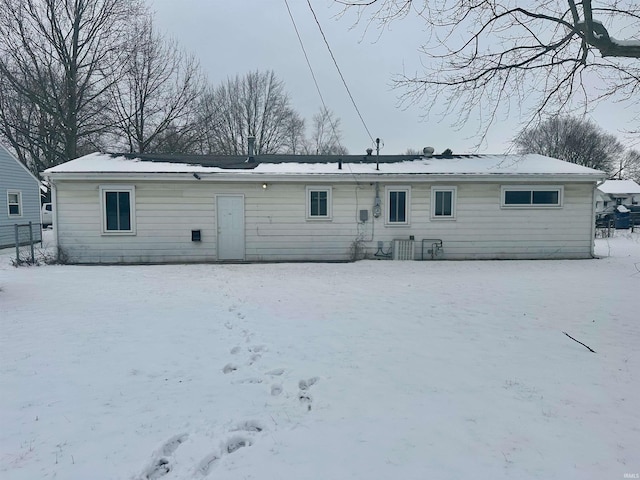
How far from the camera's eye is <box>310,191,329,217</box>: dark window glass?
12.0m

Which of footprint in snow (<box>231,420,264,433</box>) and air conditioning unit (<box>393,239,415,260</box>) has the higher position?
air conditioning unit (<box>393,239,415,260</box>)

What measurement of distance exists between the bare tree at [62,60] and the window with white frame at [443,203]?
57.6 ft

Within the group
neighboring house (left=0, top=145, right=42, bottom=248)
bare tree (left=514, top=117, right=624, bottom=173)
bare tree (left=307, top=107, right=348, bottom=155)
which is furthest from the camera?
bare tree (left=514, top=117, right=624, bottom=173)

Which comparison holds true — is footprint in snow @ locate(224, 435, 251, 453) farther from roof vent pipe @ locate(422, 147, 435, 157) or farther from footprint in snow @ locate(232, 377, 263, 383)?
roof vent pipe @ locate(422, 147, 435, 157)

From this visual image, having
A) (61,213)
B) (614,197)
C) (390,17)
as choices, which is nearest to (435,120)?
(390,17)

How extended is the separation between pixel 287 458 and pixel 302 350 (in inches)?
75.9

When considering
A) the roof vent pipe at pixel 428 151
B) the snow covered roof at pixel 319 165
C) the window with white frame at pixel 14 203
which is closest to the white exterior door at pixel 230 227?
the snow covered roof at pixel 319 165

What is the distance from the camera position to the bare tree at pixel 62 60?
1827cm

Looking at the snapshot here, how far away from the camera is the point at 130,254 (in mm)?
11594

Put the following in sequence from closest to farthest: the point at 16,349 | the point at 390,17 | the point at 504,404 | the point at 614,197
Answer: the point at 504,404
the point at 16,349
the point at 390,17
the point at 614,197

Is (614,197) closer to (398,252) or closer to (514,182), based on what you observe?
(514,182)

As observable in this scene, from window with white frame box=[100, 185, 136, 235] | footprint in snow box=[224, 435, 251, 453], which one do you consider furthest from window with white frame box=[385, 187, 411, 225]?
footprint in snow box=[224, 435, 251, 453]

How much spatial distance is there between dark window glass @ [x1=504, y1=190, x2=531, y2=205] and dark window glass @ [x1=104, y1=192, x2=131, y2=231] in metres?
11.8

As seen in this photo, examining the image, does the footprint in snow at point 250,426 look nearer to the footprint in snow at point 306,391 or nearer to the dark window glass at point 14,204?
the footprint in snow at point 306,391
